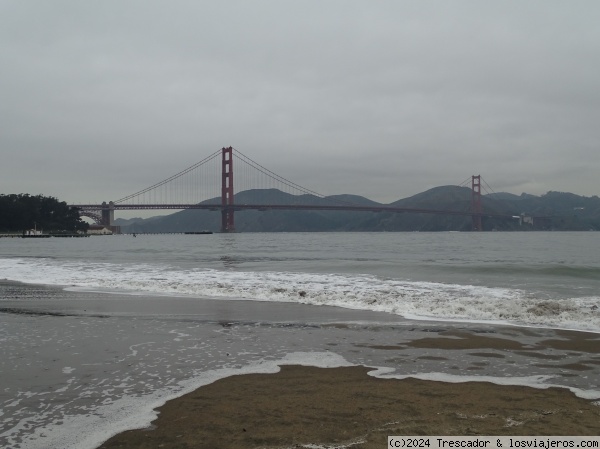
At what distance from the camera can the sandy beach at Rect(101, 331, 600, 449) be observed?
3174 mm

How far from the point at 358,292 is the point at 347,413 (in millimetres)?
7612

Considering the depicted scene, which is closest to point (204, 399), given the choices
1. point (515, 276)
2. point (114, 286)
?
point (114, 286)

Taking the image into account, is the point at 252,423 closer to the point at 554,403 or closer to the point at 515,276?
the point at 554,403

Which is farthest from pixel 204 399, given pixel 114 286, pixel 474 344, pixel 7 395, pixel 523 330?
pixel 114 286

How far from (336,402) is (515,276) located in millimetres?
13787

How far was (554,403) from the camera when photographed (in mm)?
3754

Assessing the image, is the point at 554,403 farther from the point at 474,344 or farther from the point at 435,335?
the point at 435,335

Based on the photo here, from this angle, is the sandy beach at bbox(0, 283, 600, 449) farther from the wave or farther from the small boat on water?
the small boat on water

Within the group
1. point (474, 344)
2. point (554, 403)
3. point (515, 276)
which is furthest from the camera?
point (515, 276)

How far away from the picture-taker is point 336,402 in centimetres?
381

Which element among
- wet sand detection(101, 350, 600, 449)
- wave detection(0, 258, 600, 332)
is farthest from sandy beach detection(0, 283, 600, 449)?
wave detection(0, 258, 600, 332)

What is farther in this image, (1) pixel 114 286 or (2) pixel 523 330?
(1) pixel 114 286

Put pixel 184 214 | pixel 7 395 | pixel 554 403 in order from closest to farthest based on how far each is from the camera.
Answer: pixel 554 403 → pixel 7 395 → pixel 184 214

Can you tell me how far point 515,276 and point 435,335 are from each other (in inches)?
420
